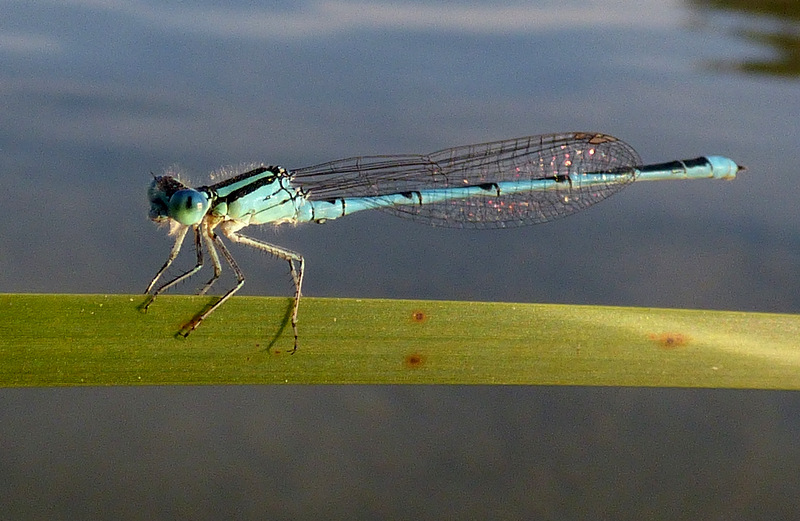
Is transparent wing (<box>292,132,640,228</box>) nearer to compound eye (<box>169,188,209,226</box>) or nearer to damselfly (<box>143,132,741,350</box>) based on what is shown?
damselfly (<box>143,132,741,350</box>)

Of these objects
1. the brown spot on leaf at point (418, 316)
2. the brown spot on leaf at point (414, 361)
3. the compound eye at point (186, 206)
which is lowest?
the brown spot on leaf at point (414, 361)

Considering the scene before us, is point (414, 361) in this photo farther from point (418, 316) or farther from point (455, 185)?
point (455, 185)

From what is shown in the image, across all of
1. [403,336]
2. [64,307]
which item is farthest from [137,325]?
[403,336]

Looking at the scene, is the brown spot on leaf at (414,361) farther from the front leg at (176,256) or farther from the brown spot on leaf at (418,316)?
the front leg at (176,256)

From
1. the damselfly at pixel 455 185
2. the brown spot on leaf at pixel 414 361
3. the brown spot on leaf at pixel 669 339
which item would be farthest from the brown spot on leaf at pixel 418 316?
the damselfly at pixel 455 185

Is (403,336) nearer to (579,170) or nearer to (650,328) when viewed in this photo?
(650,328)

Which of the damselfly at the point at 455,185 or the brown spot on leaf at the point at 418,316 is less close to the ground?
the damselfly at the point at 455,185

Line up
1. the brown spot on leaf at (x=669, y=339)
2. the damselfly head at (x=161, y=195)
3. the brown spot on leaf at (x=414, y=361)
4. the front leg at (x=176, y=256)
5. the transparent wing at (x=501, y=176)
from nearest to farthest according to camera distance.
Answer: the brown spot on leaf at (x=414, y=361)
the brown spot on leaf at (x=669, y=339)
the front leg at (x=176, y=256)
the damselfly head at (x=161, y=195)
the transparent wing at (x=501, y=176)

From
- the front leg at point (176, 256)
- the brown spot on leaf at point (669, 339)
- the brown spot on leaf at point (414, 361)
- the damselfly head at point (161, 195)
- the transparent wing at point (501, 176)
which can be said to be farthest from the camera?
the transparent wing at point (501, 176)
